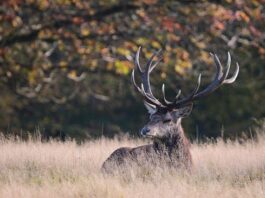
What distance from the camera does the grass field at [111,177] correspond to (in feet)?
27.2

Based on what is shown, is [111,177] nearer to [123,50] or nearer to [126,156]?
[126,156]

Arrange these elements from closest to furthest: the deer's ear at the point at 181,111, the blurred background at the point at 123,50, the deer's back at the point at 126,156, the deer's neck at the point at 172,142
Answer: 1. the deer's back at the point at 126,156
2. the deer's neck at the point at 172,142
3. the deer's ear at the point at 181,111
4. the blurred background at the point at 123,50

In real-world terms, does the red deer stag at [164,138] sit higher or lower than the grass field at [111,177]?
higher

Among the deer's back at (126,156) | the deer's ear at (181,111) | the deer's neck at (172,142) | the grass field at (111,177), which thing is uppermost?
the deer's ear at (181,111)

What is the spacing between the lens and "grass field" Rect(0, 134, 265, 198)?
27.2 ft

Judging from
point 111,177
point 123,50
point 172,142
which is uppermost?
point 123,50

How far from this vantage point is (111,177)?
9.23 metres

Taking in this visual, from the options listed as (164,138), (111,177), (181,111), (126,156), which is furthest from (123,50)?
(111,177)

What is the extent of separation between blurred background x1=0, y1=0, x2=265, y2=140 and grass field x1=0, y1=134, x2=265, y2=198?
1.47m

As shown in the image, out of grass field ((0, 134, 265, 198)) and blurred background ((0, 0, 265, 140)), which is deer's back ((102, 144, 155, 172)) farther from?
blurred background ((0, 0, 265, 140))

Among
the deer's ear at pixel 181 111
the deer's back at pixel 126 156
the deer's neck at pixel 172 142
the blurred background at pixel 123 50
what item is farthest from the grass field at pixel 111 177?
the blurred background at pixel 123 50

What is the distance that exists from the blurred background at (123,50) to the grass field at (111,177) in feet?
4.82

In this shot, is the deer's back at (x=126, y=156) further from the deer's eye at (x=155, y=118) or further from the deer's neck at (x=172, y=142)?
the deer's eye at (x=155, y=118)

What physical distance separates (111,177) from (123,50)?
6966mm
